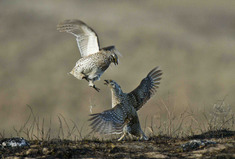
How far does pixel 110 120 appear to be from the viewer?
704cm

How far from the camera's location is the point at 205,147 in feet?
21.5

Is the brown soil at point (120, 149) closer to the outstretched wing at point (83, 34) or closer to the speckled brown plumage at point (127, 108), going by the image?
the speckled brown plumage at point (127, 108)

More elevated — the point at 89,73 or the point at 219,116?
the point at 89,73

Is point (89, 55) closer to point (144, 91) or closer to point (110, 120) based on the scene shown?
point (144, 91)

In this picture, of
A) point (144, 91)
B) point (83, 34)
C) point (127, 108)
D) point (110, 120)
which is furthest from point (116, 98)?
point (83, 34)

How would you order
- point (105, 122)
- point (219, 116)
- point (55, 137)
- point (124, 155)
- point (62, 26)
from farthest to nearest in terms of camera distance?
point (62, 26) < point (219, 116) < point (55, 137) < point (105, 122) < point (124, 155)

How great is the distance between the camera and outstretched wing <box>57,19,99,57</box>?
8.79 m

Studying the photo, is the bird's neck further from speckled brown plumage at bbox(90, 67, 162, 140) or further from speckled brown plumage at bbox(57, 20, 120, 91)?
speckled brown plumage at bbox(57, 20, 120, 91)

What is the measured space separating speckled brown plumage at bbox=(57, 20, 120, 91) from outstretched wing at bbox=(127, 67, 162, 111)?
2.99ft

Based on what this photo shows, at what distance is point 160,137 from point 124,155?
1.46 metres

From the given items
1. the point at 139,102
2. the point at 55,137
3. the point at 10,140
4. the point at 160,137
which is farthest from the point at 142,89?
the point at 10,140

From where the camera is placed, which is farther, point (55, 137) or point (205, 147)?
point (55, 137)

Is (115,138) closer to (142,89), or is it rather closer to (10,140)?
(142,89)

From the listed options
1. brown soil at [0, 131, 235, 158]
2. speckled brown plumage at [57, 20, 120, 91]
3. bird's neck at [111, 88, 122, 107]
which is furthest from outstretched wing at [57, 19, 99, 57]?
brown soil at [0, 131, 235, 158]
